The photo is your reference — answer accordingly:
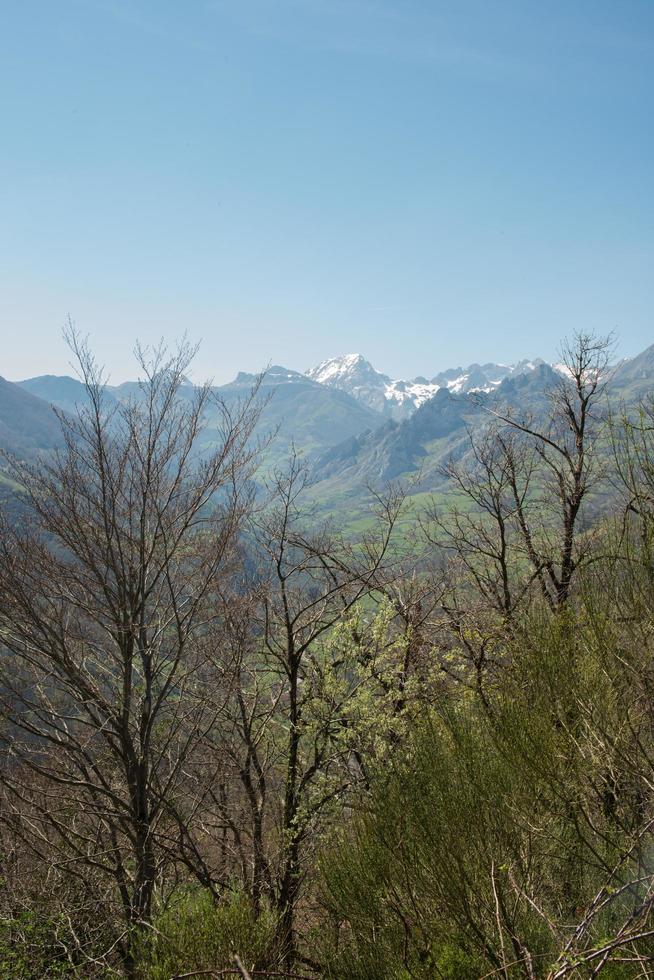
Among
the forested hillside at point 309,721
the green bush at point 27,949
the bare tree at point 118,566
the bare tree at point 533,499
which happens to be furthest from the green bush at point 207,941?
the bare tree at point 533,499

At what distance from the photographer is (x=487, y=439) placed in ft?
69.7

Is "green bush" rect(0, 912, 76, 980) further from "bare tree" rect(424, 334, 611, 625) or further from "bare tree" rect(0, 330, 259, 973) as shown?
"bare tree" rect(424, 334, 611, 625)

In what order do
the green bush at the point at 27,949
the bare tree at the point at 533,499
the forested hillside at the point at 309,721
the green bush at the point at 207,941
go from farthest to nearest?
the bare tree at the point at 533,499 < the green bush at the point at 27,949 < the forested hillside at the point at 309,721 < the green bush at the point at 207,941

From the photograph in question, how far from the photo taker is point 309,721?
13344mm

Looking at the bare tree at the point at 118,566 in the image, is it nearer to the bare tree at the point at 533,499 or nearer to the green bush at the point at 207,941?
the green bush at the point at 207,941

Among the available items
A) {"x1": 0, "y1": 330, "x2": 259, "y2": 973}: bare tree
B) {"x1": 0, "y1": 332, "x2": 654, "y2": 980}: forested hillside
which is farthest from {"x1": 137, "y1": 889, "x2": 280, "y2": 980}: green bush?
{"x1": 0, "y1": 330, "x2": 259, "y2": 973}: bare tree

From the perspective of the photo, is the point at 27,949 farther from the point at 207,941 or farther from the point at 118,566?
the point at 118,566

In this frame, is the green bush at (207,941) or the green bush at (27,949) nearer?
the green bush at (207,941)

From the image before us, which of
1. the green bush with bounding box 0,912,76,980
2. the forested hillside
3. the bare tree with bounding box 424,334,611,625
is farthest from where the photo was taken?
the bare tree with bounding box 424,334,611,625

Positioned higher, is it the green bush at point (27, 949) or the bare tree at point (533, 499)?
the bare tree at point (533, 499)

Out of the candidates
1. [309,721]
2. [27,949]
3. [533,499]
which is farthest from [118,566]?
[533,499]

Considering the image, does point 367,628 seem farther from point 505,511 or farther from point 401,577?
point 505,511

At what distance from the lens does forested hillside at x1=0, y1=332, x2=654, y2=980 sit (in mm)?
7789

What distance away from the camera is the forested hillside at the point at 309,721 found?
7789 mm
